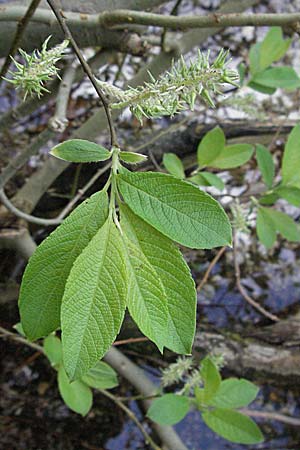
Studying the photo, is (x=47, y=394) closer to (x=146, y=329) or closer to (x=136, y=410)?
(x=136, y=410)

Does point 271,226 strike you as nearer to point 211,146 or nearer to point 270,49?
point 211,146

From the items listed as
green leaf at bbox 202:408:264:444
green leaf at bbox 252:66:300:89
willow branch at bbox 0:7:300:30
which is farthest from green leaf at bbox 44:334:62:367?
green leaf at bbox 252:66:300:89

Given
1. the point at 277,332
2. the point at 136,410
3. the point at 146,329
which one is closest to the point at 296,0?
the point at 277,332

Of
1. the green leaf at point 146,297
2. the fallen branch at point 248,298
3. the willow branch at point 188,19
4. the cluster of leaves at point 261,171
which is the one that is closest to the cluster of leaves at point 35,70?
the green leaf at point 146,297

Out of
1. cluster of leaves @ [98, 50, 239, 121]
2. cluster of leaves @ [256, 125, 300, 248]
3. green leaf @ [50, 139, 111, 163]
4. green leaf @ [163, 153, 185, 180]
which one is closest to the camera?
cluster of leaves @ [98, 50, 239, 121]

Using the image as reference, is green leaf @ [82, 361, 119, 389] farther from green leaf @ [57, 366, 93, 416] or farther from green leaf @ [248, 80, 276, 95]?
green leaf @ [248, 80, 276, 95]

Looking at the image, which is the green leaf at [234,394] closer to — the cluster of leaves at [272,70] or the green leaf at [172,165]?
the green leaf at [172,165]
